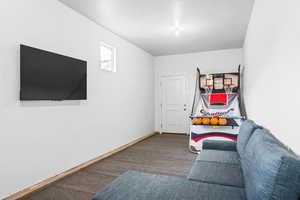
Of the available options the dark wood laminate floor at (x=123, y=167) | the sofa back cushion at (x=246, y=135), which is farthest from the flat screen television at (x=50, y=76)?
the sofa back cushion at (x=246, y=135)

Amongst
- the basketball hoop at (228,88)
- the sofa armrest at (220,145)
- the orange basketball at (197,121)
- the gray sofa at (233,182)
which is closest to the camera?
the gray sofa at (233,182)

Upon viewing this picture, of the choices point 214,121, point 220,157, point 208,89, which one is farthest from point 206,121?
point 220,157

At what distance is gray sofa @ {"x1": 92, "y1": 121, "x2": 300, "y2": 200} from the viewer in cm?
95

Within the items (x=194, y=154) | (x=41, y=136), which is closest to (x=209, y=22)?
(x=194, y=154)

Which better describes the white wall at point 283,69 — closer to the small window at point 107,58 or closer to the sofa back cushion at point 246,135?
the sofa back cushion at point 246,135

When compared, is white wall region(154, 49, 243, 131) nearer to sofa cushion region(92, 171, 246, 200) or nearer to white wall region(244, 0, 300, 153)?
white wall region(244, 0, 300, 153)

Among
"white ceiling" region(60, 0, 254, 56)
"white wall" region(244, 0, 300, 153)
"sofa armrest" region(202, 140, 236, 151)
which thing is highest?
"white ceiling" region(60, 0, 254, 56)

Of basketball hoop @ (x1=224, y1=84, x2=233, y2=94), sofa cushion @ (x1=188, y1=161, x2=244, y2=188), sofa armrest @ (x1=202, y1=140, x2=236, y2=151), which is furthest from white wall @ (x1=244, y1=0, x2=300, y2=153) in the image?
basketball hoop @ (x1=224, y1=84, x2=233, y2=94)

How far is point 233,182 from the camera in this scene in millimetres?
1707

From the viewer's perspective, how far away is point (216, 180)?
1.77m

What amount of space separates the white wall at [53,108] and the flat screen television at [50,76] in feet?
0.34

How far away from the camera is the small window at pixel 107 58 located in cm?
406

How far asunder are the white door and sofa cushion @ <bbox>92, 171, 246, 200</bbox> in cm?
502

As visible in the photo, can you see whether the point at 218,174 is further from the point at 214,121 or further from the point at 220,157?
the point at 214,121
